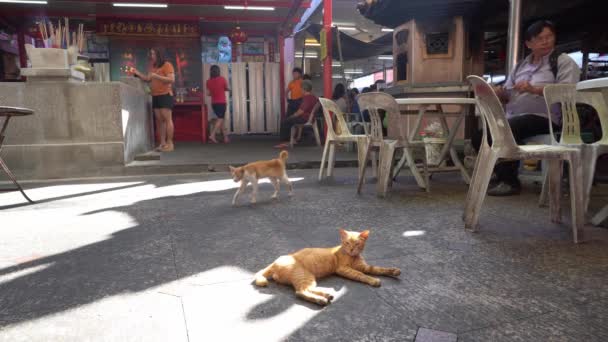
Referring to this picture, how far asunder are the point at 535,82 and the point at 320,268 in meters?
3.10

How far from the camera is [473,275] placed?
2178mm

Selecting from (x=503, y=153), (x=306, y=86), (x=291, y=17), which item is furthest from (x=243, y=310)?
(x=291, y=17)

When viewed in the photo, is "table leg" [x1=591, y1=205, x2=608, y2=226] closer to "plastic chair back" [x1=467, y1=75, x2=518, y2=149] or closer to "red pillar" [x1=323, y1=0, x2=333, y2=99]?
"plastic chair back" [x1=467, y1=75, x2=518, y2=149]

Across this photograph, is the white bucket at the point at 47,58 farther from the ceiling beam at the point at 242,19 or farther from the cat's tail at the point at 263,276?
the ceiling beam at the point at 242,19

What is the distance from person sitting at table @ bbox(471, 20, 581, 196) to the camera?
3.80 metres

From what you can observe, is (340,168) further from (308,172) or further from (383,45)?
(383,45)

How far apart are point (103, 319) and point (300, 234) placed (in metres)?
1.49

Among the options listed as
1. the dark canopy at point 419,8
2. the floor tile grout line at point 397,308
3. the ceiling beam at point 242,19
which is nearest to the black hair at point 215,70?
the ceiling beam at point 242,19

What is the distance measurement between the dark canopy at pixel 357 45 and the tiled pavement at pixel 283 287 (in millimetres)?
7305

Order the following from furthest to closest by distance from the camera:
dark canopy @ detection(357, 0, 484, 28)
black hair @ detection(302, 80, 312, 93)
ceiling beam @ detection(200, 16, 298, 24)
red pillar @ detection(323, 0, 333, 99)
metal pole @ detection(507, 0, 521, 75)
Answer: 1. ceiling beam @ detection(200, 16, 298, 24)
2. black hair @ detection(302, 80, 312, 93)
3. red pillar @ detection(323, 0, 333, 99)
4. dark canopy @ detection(357, 0, 484, 28)
5. metal pole @ detection(507, 0, 521, 75)

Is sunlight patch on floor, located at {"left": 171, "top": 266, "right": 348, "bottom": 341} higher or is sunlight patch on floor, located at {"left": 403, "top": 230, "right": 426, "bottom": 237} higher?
sunlight patch on floor, located at {"left": 171, "top": 266, "right": 348, "bottom": 341}

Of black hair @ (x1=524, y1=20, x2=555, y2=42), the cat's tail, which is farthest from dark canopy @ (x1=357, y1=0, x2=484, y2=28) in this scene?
the cat's tail

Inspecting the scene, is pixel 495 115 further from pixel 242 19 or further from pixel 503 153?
pixel 242 19

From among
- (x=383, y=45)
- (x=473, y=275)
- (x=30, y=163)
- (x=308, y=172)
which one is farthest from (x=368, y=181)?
(x=383, y=45)
